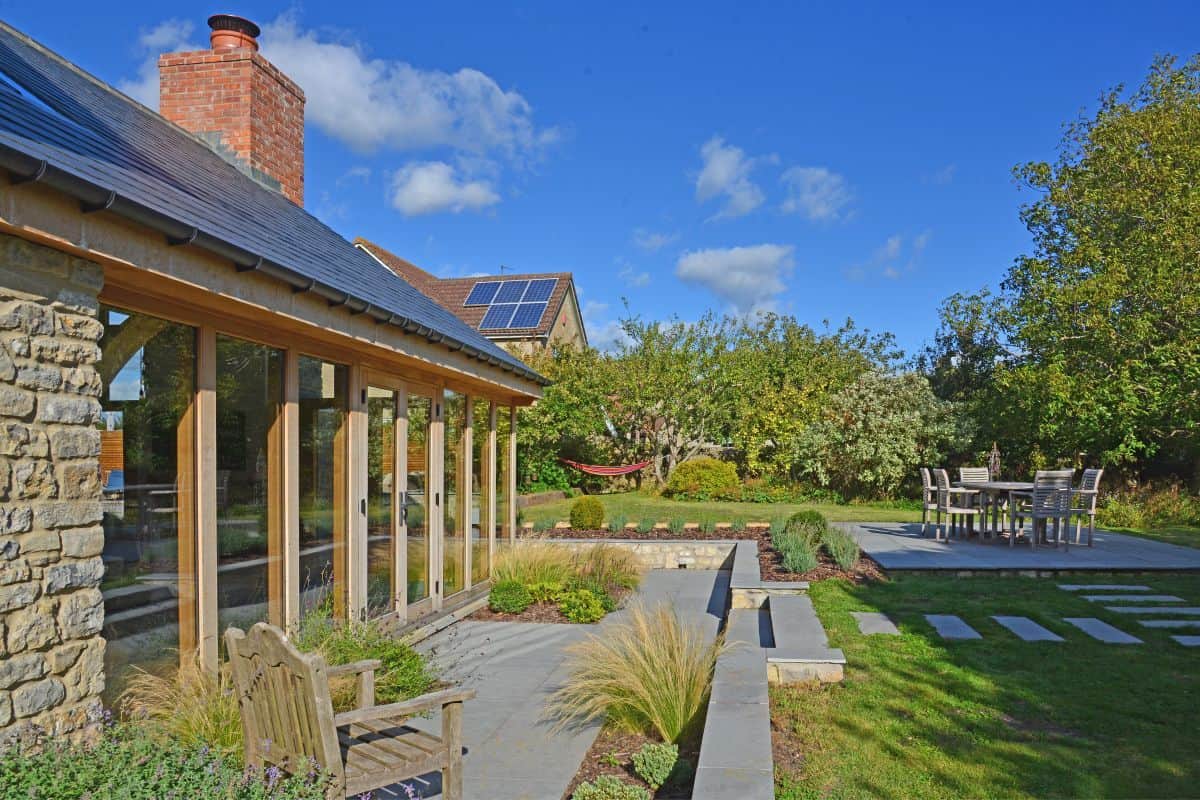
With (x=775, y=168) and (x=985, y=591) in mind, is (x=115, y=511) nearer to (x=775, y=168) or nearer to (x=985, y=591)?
(x=985, y=591)

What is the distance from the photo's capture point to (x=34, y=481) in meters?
3.43

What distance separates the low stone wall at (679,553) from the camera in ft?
43.5

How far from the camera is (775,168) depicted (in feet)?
71.4

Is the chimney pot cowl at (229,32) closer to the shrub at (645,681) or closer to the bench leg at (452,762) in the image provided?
the shrub at (645,681)

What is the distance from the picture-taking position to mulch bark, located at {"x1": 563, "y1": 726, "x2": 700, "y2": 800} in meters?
4.25

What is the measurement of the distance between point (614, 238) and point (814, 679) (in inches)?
747

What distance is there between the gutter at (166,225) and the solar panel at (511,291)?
24115 millimetres

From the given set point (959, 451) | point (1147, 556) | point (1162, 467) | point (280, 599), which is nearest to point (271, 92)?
point (280, 599)

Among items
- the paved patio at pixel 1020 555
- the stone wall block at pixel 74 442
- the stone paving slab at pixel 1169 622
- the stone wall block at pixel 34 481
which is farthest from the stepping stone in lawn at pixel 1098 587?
the stone wall block at pixel 34 481

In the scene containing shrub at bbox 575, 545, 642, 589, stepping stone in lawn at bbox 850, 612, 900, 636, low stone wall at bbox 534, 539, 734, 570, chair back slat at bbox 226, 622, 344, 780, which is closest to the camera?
chair back slat at bbox 226, 622, 344, 780

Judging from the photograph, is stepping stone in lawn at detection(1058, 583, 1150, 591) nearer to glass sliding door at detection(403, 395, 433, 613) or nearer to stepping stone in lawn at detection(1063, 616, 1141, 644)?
stepping stone in lawn at detection(1063, 616, 1141, 644)

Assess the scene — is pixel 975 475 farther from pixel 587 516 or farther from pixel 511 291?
pixel 511 291

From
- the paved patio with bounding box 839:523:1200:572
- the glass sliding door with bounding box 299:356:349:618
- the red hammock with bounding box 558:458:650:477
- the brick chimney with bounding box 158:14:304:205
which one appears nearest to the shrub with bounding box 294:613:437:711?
the glass sliding door with bounding box 299:356:349:618

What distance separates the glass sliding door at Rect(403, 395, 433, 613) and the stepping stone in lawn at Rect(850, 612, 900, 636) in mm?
3925
